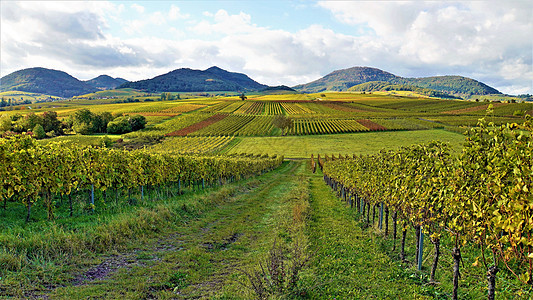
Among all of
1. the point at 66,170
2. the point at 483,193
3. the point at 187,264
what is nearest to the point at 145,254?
the point at 187,264


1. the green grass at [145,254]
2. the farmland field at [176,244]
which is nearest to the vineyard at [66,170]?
the farmland field at [176,244]

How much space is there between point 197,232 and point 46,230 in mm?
5208

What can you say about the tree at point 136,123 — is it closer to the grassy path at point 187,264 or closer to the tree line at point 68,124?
the tree line at point 68,124

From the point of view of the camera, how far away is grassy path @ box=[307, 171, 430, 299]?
7.02 meters

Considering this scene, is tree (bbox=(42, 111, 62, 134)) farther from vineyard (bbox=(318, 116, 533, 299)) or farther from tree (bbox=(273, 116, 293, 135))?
vineyard (bbox=(318, 116, 533, 299))

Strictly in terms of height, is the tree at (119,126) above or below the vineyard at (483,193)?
below

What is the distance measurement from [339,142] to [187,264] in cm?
7516

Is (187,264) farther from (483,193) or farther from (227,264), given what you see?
(483,193)

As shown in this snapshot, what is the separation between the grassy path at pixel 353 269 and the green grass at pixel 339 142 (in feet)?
185

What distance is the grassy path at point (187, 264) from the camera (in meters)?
6.54

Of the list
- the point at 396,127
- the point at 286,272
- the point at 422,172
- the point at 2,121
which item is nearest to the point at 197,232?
the point at 286,272

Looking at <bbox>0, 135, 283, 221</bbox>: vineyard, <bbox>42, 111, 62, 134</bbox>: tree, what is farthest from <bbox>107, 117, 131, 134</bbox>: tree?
<bbox>0, 135, 283, 221</bbox>: vineyard

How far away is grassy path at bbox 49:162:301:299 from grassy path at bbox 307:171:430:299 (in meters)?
1.99

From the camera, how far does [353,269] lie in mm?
8383
